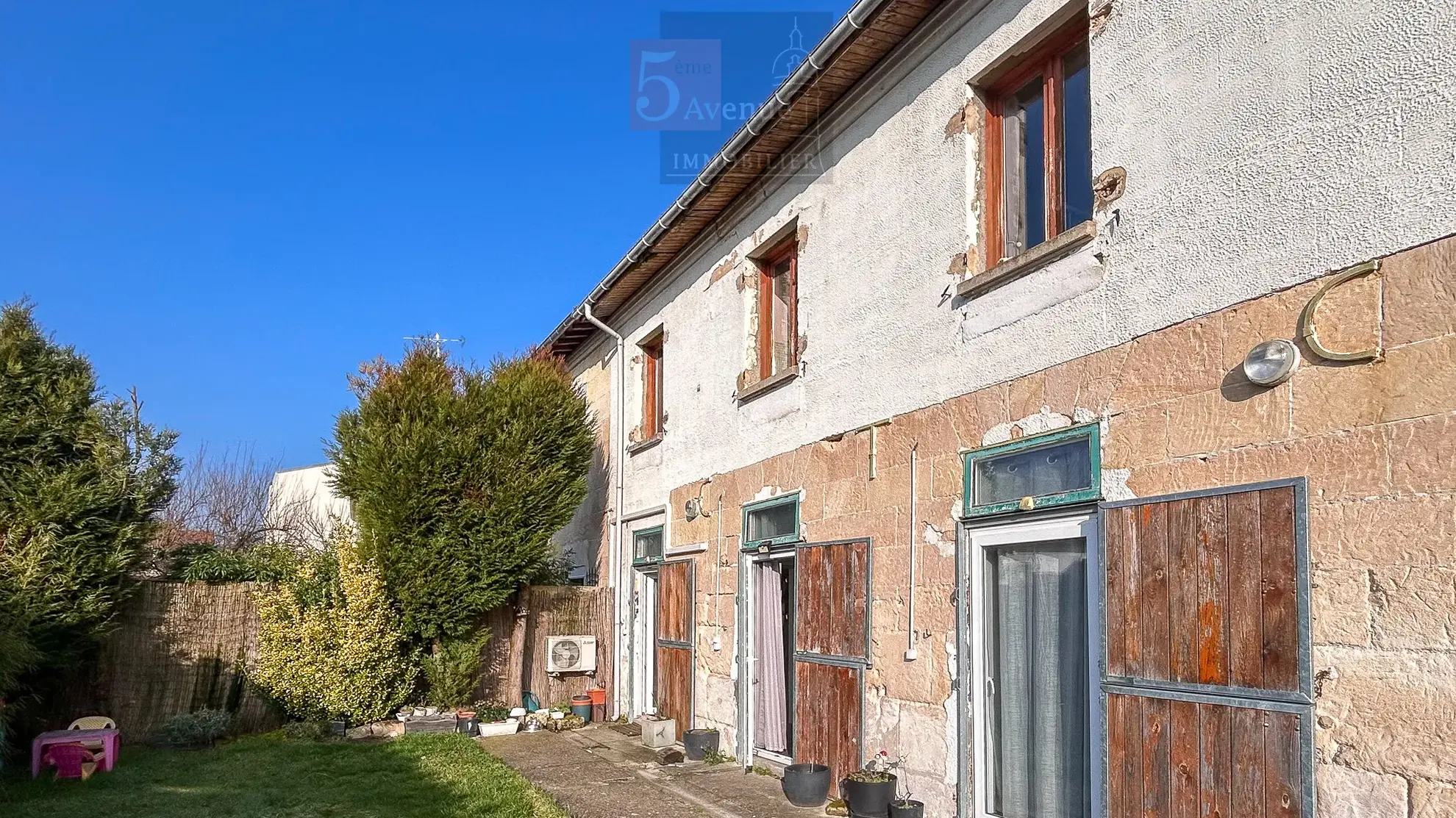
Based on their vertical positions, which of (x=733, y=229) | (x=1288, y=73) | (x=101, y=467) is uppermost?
(x=733, y=229)

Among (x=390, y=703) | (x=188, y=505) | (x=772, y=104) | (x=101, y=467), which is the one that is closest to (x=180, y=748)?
(x=390, y=703)

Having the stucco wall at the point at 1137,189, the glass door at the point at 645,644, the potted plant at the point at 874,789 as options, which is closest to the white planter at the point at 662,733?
the glass door at the point at 645,644

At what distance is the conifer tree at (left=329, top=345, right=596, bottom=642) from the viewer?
11.9 metres

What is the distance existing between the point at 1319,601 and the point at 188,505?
29.1m

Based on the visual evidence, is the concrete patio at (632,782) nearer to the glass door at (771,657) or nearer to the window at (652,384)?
the glass door at (771,657)

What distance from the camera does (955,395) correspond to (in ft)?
21.4

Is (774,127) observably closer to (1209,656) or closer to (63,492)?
(1209,656)

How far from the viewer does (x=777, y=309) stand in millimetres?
9734

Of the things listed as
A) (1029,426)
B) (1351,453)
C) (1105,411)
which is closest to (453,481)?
(1029,426)

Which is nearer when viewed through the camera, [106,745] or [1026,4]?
[1026,4]

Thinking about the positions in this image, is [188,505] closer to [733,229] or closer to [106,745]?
[106,745]

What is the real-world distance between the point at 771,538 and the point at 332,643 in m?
5.58

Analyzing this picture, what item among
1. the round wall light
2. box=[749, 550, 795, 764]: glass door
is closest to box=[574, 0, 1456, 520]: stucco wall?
the round wall light

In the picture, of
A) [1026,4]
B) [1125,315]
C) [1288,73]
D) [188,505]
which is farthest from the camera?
[188,505]
